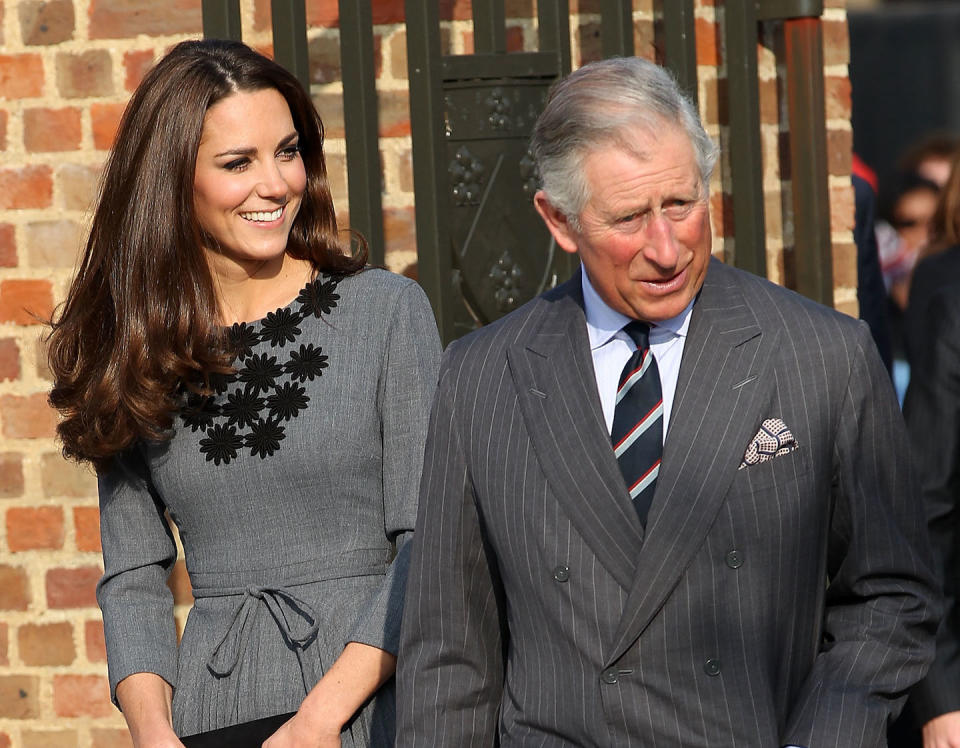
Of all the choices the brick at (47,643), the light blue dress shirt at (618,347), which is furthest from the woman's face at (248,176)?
the brick at (47,643)

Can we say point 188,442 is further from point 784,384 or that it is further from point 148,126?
point 784,384

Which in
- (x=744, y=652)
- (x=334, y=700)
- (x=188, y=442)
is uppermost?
(x=188, y=442)

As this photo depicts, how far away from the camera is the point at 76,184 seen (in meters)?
3.74

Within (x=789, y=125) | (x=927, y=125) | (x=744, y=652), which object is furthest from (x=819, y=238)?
(x=927, y=125)

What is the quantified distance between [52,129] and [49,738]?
1489 millimetres

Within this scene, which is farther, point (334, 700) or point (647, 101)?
point (334, 700)

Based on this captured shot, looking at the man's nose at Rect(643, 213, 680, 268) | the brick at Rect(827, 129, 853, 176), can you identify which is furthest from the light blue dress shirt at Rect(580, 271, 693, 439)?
the brick at Rect(827, 129, 853, 176)

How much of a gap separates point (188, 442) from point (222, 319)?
24 centimetres

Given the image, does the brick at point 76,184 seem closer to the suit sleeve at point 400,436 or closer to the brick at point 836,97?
the suit sleeve at point 400,436

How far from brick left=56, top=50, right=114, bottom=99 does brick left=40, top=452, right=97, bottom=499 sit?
0.87 metres

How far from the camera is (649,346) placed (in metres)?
2.35

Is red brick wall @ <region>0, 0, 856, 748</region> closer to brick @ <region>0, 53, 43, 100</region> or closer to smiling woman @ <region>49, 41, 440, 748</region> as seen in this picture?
brick @ <region>0, 53, 43, 100</region>

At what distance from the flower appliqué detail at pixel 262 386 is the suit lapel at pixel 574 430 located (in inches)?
21.1

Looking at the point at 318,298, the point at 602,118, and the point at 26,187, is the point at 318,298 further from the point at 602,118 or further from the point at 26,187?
the point at 26,187
